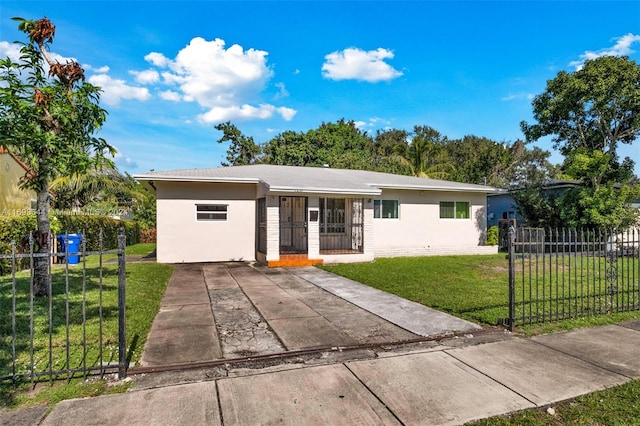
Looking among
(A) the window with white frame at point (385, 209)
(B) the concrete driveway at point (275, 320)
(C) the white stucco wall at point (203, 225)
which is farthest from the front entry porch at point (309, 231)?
(B) the concrete driveway at point (275, 320)

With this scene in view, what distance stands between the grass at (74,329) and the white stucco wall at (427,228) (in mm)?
9815

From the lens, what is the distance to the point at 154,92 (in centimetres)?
1866

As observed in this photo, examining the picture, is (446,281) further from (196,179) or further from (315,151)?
(315,151)

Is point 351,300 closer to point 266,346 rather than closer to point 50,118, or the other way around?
point 266,346

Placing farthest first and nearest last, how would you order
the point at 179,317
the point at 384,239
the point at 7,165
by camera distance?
the point at 7,165 < the point at 384,239 < the point at 179,317

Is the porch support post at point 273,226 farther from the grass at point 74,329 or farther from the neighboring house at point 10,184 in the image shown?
the neighboring house at point 10,184

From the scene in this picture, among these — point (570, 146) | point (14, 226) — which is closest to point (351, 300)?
point (14, 226)

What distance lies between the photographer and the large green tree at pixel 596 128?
15758 mm

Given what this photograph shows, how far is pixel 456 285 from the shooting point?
9.29m

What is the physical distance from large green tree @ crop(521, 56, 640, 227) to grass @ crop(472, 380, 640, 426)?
15118 millimetres

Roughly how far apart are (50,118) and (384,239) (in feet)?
40.8

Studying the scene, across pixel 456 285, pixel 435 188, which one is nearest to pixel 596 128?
pixel 435 188

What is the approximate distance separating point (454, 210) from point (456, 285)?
8.93 metres

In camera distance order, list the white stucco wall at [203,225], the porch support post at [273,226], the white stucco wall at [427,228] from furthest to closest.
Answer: the white stucco wall at [427,228] < the white stucco wall at [203,225] < the porch support post at [273,226]
